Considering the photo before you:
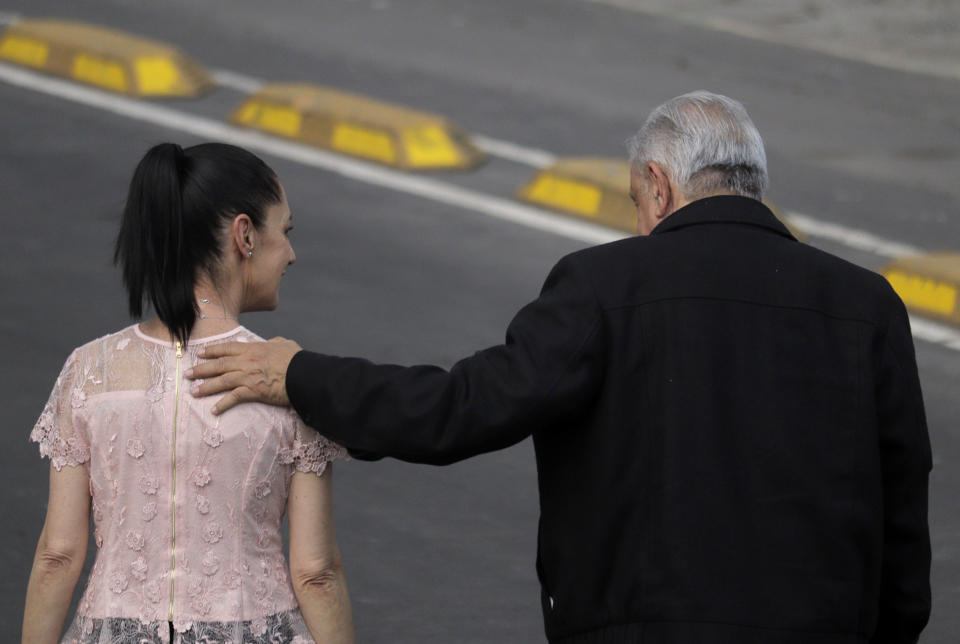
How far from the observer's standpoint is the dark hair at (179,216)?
129 inches

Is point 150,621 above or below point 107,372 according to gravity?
below

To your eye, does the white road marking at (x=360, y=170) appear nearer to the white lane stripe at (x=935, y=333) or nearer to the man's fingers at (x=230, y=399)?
the white lane stripe at (x=935, y=333)

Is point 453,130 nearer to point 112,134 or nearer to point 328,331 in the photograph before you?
point 112,134

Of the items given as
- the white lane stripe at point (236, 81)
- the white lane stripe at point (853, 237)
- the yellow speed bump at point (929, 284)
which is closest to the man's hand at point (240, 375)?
the yellow speed bump at point (929, 284)

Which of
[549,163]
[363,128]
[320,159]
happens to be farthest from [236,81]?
[549,163]

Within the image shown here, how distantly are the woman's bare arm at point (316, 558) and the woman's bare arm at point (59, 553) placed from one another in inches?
17.0

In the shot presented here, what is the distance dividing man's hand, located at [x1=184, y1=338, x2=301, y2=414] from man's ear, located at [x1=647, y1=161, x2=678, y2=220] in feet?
2.91

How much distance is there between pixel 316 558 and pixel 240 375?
0.42 m

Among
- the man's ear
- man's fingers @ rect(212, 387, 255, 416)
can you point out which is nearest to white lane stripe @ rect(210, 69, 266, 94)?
the man's ear

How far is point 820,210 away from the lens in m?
10.1

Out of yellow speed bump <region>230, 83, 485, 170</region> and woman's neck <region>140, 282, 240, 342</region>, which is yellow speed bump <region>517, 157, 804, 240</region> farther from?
woman's neck <region>140, 282, 240, 342</region>

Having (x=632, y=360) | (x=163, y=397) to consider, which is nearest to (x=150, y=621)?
(x=163, y=397)

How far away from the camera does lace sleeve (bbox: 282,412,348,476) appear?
3395 millimetres

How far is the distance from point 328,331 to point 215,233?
4.50 m
